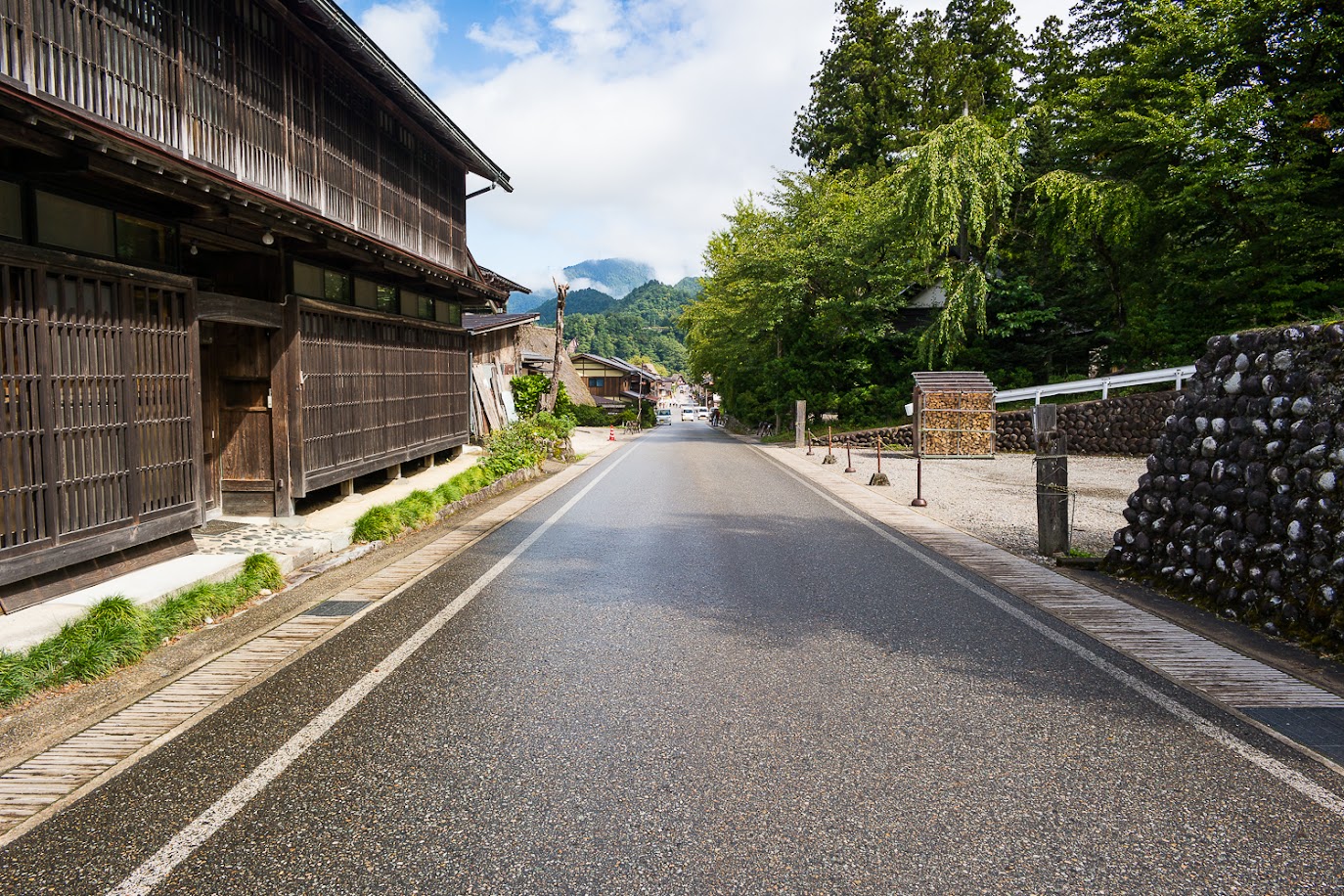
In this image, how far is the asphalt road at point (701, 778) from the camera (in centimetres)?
260

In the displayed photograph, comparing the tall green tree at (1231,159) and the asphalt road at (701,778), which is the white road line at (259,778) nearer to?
the asphalt road at (701,778)

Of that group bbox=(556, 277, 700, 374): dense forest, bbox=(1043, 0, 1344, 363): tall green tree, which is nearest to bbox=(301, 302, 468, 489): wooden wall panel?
bbox=(1043, 0, 1344, 363): tall green tree

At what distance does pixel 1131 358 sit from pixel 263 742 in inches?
1146

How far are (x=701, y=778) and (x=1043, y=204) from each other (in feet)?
96.5

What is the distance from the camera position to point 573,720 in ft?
12.5

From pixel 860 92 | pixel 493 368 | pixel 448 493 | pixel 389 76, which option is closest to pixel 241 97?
pixel 389 76

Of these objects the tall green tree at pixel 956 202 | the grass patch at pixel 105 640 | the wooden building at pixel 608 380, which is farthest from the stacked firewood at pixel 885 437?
the wooden building at pixel 608 380

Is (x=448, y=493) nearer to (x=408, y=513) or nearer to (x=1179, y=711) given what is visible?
(x=408, y=513)

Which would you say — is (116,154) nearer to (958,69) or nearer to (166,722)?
(166,722)

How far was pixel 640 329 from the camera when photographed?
144875 millimetres

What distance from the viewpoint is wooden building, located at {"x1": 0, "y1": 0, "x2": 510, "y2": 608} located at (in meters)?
5.75

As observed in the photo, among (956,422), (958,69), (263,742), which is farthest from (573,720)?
(958,69)

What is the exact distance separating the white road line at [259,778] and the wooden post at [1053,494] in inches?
241

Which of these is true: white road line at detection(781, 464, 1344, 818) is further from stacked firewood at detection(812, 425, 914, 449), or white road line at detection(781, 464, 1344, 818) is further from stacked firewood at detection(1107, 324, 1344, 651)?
stacked firewood at detection(812, 425, 914, 449)
